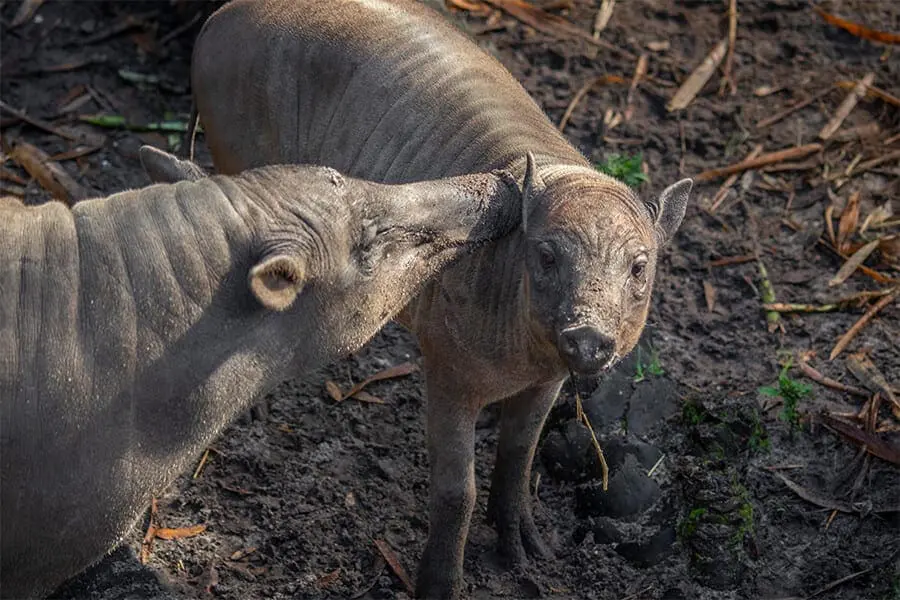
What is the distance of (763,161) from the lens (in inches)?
305

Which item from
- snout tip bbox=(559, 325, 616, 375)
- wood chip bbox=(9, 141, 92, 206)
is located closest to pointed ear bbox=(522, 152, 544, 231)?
snout tip bbox=(559, 325, 616, 375)

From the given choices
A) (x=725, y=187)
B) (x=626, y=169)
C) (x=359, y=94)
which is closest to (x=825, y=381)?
(x=725, y=187)

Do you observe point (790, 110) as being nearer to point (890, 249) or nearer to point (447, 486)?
point (890, 249)

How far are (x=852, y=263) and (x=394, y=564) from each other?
124 inches

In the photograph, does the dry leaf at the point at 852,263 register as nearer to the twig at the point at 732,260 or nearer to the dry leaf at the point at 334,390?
the twig at the point at 732,260

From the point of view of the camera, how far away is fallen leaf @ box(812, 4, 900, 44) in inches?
335

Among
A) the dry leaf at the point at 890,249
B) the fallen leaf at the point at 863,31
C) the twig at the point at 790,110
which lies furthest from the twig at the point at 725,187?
the fallen leaf at the point at 863,31

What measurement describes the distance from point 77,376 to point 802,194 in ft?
15.9

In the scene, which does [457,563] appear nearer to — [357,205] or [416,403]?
[416,403]

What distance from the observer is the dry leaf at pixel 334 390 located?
6.39 metres

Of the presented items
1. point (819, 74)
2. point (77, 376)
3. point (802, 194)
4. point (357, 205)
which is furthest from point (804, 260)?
point (77, 376)

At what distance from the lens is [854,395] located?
6.42 m

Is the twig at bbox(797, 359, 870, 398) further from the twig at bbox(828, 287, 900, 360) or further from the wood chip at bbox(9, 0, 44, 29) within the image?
the wood chip at bbox(9, 0, 44, 29)

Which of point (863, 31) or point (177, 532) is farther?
point (863, 31)
